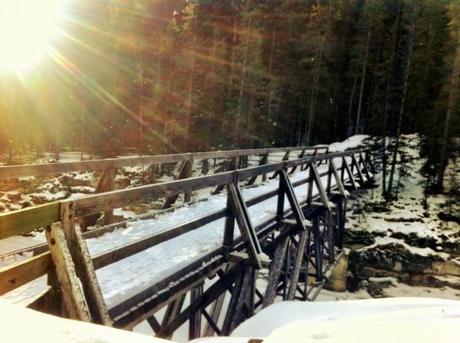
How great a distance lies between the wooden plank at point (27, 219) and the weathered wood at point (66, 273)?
8 cm

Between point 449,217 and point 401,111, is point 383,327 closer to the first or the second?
point 449,217

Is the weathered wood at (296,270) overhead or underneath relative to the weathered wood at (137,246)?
underneath

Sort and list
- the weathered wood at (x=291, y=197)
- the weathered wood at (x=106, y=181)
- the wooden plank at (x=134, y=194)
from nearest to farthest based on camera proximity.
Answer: the wooden plank at (x=134, y=194) → the weathered wood at (x=106, y=181) → the weathered wood at (x=291, y=197)

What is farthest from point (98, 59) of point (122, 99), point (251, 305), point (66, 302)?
point (66, 302)

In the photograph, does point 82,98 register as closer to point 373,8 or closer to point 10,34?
point 10,34

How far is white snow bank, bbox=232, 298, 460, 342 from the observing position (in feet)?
10.0

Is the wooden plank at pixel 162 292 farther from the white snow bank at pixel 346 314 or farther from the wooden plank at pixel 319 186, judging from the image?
the wooden plank at pixel 319 186

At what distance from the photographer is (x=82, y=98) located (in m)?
31.4

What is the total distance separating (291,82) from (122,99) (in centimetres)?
1488

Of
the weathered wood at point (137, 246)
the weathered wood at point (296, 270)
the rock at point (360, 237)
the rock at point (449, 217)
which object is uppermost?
the weathered wood at point (137, 246)

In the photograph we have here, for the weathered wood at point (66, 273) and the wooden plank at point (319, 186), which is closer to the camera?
the weathered wood at point (66, 273)

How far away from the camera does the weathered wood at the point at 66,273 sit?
2.61 m

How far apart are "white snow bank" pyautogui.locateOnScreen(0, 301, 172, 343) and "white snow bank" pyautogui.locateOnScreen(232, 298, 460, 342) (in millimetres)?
1005

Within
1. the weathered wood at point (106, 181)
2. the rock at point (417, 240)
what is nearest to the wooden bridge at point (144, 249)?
the weathered wood at point (106, 181)
